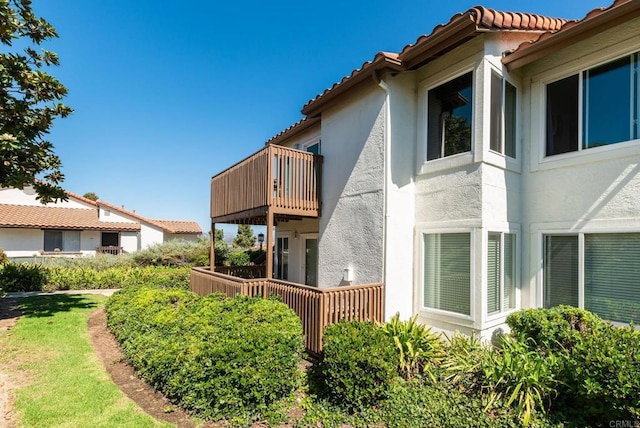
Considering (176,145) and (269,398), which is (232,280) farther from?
(176,145)

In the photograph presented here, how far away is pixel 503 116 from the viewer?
7.31 meters

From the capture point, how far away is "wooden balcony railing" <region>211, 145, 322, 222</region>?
9.34 m

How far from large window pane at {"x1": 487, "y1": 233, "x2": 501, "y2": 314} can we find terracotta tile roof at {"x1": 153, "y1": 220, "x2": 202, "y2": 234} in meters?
34.8

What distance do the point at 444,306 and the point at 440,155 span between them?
3.75 meters

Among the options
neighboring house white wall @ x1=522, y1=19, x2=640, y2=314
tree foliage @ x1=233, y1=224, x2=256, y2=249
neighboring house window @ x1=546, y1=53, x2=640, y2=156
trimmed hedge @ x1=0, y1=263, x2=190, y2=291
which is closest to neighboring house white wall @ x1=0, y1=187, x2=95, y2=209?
trimmed hedge @ x1=0, y1=263, x2=190, y2=291

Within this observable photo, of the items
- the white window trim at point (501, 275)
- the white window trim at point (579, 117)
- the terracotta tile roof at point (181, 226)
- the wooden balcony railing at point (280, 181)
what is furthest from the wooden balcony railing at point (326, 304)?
the terracotta tile roof at point (181, 226)

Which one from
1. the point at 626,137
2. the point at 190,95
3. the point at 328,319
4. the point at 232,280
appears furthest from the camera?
the point at 190,95

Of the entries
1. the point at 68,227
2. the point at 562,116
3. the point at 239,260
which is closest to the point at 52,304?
the point at 239,260

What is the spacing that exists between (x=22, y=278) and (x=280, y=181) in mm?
15925

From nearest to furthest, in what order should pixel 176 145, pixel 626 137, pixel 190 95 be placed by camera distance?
1. pixel 626 137
2. pixel 190 95
3. pixel 176 145

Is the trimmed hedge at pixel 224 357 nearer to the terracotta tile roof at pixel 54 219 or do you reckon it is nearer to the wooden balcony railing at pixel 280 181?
the wooden balcony railing at pixel 280 181

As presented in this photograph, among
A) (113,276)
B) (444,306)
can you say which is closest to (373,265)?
(444,306)

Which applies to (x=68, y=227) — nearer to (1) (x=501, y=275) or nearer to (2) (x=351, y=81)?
(2) (x=351, y=81)

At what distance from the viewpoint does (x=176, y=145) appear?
74.8 ft
